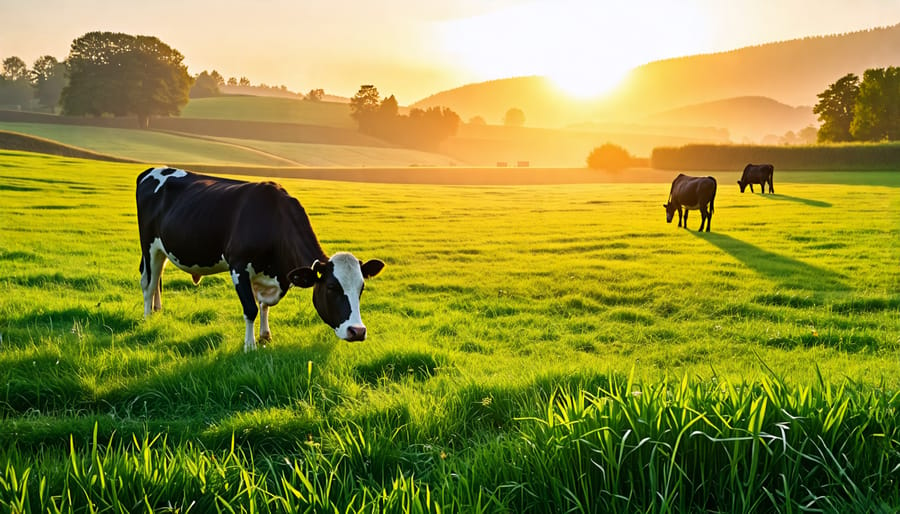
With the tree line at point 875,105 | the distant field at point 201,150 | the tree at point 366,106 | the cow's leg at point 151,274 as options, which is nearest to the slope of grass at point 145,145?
the distant field at point 201,150

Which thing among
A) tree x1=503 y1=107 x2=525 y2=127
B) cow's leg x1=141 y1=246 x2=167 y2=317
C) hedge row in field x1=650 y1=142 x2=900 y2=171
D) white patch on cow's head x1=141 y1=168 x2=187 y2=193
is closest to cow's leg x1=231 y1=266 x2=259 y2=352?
cow's leg x1=141 y1=246 x2=167 y2=317

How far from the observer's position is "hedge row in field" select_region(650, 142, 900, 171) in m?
58.1

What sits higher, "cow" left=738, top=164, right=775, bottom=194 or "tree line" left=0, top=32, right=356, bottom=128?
"tree line" left=0, top=32, right=356, bottom=128

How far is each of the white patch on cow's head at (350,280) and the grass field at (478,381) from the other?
487 mm

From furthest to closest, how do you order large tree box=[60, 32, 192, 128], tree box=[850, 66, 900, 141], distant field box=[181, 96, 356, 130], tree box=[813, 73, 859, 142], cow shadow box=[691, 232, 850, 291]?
distant field box=[181, 96, 356, 130] → large tree box=[60, 32, 192, 128] → tree box=[813, 73, 859, 142] → tree box=[850, 66, 900, 141] → cow shadow box=[691, 232, 850, 291]

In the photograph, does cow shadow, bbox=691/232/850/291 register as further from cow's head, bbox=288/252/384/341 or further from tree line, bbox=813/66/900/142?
tree line, bbox=813/66/900/142

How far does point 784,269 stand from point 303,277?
10663mm

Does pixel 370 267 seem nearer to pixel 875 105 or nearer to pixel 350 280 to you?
pixel 350 280

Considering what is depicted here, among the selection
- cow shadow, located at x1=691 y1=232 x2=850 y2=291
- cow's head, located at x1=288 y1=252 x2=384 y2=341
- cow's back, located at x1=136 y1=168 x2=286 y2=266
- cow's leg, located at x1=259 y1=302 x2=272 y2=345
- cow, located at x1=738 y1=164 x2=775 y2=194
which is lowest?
cow's leg, located at x1=259 y1=302 x2=272 y2=345

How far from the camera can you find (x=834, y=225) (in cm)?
1916

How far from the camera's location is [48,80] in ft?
350

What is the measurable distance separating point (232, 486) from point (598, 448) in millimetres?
1913

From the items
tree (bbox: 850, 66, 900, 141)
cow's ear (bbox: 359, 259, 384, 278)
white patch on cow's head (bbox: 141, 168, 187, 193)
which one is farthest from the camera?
tree (bbox: 850, 66, 900, 141)

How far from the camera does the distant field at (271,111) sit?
118 meters
